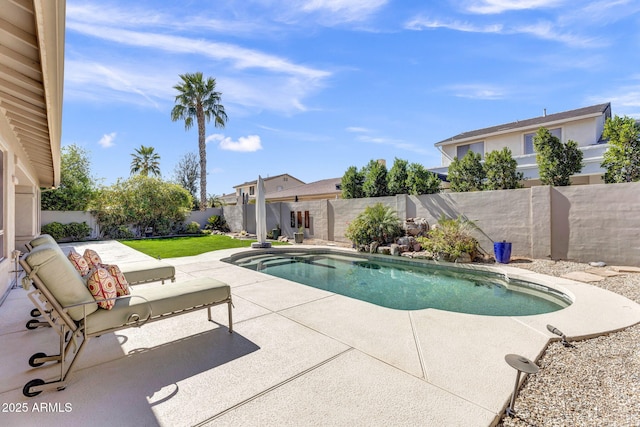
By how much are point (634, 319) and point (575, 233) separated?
5249 millimetres

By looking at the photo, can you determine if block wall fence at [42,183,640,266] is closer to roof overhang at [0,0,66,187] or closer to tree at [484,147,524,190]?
tree at [484,147,524,190]

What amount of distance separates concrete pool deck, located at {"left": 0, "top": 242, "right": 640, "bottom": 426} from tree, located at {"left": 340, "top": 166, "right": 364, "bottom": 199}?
11.1 m

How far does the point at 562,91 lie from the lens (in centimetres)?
1468

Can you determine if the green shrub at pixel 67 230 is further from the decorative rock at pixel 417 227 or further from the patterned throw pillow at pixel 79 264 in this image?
the decorative rock at pixel 417 227

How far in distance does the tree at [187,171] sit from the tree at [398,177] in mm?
30640

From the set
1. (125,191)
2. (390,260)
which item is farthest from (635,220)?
(125,191)

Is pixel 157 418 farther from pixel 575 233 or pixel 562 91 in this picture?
pixel 562 91

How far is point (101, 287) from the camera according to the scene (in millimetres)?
2996

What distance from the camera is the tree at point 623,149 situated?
331 inches

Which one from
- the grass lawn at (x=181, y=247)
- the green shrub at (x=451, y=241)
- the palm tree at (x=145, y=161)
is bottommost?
the grass lawn at (x=181, y=247)

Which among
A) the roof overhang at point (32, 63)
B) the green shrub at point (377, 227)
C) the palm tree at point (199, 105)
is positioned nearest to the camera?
the roof overhang at point (32, 63)

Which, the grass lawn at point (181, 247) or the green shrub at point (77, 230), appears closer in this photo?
the grass lawn at point (181, 247)

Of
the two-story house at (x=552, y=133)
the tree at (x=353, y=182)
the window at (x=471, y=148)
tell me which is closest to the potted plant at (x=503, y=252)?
the two-story house at (x=552, y=133)

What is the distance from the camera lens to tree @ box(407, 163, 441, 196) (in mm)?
12398
